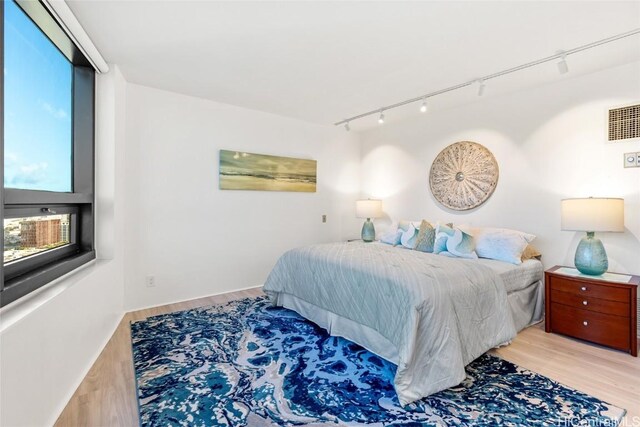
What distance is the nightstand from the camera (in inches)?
93.4

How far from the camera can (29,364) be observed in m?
1.40

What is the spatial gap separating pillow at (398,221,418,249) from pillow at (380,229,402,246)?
9 centimetres

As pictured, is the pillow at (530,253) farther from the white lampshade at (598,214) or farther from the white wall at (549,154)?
the white lampshade at (598,214)

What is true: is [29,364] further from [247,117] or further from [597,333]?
[597,333]

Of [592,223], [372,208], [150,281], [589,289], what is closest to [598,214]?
A: [592,223]

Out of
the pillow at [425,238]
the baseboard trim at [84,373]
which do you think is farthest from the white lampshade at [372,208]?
the baseboard trim at [84,373]

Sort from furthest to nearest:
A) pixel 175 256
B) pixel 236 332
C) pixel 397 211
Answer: pixel 397 211, pixel 175 256, pixel 236 332

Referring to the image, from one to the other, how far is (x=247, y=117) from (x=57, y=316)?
3044mm

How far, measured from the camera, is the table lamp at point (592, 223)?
2504 mm

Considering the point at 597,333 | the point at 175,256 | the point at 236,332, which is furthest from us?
the point at 175,256

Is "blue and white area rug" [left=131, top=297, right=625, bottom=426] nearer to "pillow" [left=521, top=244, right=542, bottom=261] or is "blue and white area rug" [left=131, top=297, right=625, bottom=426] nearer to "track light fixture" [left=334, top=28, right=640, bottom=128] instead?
"pillow" [left=521, top=244, right=542, bottom=261]

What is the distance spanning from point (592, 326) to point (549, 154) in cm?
169

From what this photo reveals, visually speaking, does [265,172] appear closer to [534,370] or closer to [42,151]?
[42,151]

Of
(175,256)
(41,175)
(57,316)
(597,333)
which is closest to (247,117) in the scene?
(175,256)
